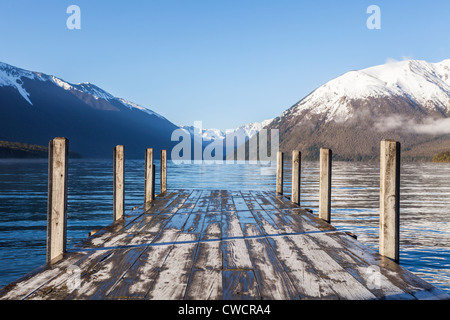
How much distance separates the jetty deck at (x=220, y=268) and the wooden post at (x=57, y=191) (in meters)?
0.31

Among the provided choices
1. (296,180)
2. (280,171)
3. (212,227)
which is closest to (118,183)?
(212,227)

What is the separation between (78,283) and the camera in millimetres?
4133

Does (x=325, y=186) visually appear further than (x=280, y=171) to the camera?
No

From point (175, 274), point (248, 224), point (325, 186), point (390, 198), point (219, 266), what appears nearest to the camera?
point (175, 274)

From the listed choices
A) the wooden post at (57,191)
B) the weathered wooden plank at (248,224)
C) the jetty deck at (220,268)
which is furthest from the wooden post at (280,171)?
the wooden post at (57,191)

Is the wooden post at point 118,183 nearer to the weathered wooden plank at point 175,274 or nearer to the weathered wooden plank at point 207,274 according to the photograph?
the weathered wooden plank at point 175,274

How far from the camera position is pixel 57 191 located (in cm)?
558

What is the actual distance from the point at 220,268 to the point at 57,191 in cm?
260

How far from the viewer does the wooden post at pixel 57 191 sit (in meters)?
5.50

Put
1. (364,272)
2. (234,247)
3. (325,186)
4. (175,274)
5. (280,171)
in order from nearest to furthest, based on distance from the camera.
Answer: (175,274), (364,272), (234,247), (325,186), (280,171)

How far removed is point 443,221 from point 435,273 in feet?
26.2

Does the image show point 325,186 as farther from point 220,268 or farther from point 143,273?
point 143,273
